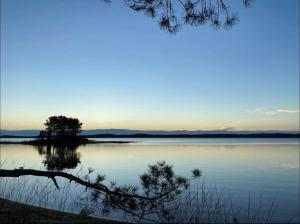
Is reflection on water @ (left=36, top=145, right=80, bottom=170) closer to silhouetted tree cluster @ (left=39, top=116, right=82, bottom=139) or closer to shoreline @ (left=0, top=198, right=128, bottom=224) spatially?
shoreline @ (left=0, top=198, right=128, bottom=224)

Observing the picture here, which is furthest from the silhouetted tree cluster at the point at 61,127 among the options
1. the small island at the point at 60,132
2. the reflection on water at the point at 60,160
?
the reflection on water at the point at 60,160

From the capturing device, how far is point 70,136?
356 ft

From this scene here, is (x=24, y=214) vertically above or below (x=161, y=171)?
below

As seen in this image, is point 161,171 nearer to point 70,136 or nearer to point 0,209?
point 0,209

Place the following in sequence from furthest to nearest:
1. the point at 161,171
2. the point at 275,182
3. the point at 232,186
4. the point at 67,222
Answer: the point at 275,182 → the point at 232,186 → the point at 67,222 → the point at 161,171

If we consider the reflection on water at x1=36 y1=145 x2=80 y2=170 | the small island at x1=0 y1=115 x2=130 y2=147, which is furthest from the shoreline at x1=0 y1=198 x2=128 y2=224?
the small island at x1=0 y1=115 x2=130 y2=147

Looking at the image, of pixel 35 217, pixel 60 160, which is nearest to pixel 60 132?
pixel 60 160

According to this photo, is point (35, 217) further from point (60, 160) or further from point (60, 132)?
point (60, 132)

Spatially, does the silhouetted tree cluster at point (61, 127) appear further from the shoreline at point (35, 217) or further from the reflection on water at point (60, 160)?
the shoreline at point (35, 217)

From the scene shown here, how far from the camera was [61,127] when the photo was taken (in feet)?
334

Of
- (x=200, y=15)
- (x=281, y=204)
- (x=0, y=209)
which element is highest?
(x=200, y=15)

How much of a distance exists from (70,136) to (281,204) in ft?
310

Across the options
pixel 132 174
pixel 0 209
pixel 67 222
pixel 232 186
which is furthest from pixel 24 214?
pixel 132 174

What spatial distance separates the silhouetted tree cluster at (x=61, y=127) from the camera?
98312 mm
